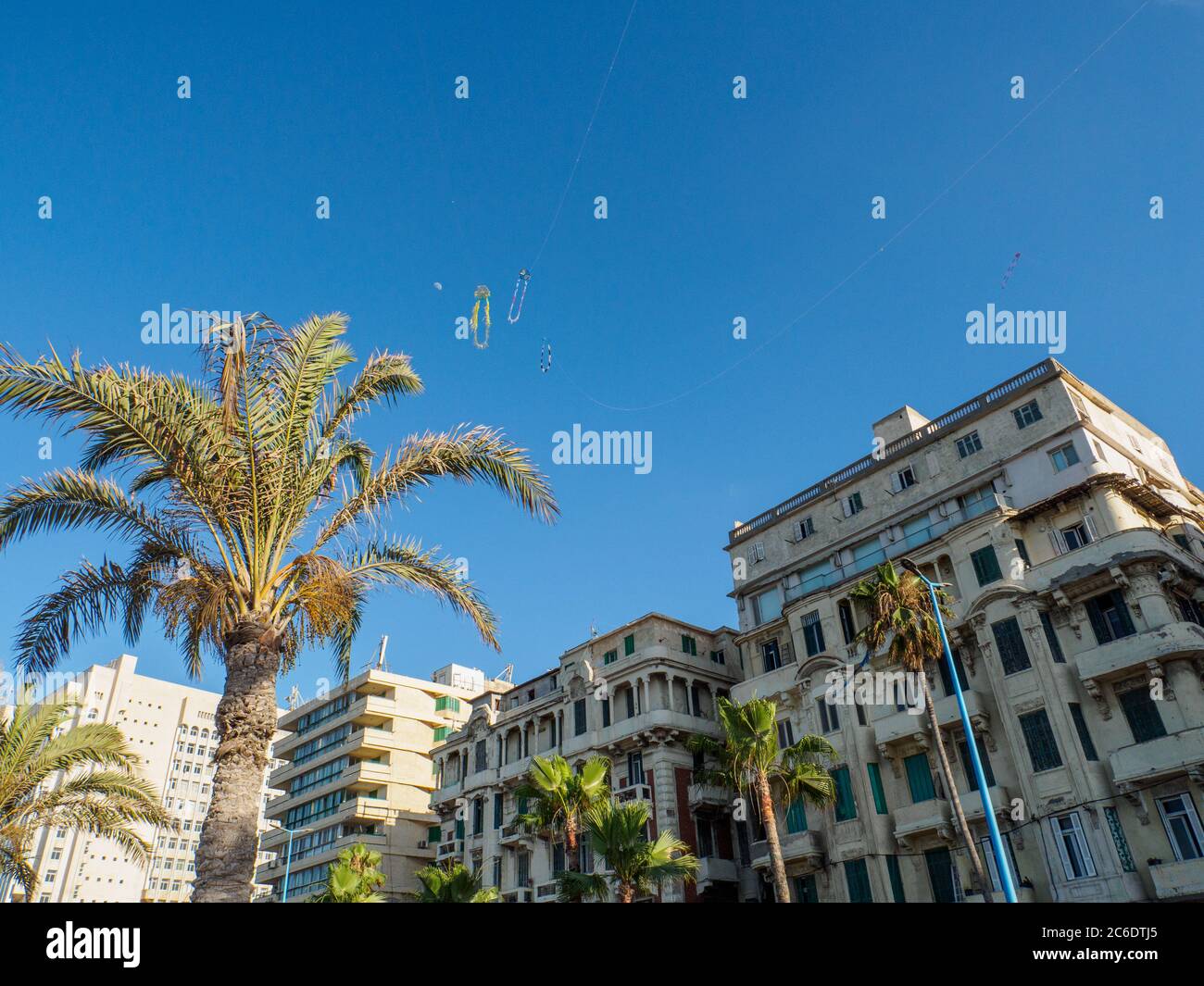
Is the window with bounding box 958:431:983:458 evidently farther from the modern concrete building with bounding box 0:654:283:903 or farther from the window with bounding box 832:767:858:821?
the modern concrete building with bounding box 0:654:283:903

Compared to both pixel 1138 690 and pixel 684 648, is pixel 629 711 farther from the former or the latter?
pixel 1138 690

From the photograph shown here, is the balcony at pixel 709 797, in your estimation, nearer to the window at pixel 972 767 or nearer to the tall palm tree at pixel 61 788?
the window at pixel 972 767

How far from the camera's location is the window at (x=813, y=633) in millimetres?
39875

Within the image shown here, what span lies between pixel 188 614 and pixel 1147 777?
92.6 ft

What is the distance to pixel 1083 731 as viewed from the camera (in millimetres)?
29938

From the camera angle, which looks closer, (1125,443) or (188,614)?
(188,614)

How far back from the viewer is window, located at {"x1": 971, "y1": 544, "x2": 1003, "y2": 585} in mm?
34312

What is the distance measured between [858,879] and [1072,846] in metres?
8.44

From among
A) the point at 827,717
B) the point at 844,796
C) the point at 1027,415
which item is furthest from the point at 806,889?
the point at 1027,415

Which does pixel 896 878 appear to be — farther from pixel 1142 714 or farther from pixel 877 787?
pixel 1142 714
